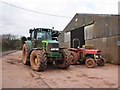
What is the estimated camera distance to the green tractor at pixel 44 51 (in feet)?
45.3

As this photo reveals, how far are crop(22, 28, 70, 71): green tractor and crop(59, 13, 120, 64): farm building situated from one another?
5.26 metres

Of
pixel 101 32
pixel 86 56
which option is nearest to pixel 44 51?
pixel 86 56

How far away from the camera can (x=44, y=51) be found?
46.6 ft

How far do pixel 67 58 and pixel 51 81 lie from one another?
430 centimetres

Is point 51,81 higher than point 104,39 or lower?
lower

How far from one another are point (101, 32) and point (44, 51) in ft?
30.3

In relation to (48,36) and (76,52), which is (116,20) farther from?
(48,36)

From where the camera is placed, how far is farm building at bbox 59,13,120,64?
19.3m

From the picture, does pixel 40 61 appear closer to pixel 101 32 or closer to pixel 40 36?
pixel 40 36

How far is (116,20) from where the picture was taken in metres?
19.6

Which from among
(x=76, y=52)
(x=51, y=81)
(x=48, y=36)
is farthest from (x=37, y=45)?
(x=51, y=81)

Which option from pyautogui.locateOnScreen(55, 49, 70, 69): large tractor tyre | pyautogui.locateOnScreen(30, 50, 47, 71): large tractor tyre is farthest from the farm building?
pyautogui.locateOnScreen(30, 50, 47, 71): large tractor tyre

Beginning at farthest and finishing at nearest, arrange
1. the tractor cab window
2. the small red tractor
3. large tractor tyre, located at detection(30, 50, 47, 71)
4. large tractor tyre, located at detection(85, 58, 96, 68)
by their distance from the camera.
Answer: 1. the small red tractor
2. large tractor tyre, located at detection(85, 58, 96, 68)
3. the tractor cab window
4. large tractor tyre, located at detection(30, 50, 47, 71)

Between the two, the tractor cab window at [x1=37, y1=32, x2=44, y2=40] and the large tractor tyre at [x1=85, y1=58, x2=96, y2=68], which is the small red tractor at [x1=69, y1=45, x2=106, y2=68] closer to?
the large tractor tyre at [x1=85, y1=58, x2=96, y2=68]
